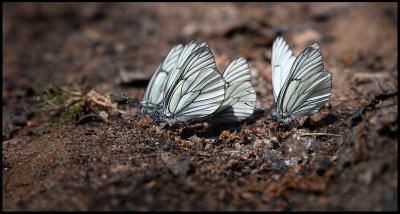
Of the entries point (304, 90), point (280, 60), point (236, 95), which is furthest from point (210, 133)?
point (280, 60)

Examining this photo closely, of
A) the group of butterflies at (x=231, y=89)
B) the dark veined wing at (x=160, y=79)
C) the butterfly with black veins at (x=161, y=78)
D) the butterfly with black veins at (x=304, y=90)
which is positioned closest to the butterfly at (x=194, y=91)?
the group of butterflies at (x=231, y=89)

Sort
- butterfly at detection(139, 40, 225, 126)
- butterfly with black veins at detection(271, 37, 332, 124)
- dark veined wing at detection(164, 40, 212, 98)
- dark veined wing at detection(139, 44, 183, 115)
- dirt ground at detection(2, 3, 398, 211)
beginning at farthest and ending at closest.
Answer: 1. dark veined wing at detection(139, 44, 183, 115)
2. dark veined wing at detection(164, 40, 212, 98)
3. butterfly at detection(139, 40, 225, 126)
4. butterfly with black veins at detection(271, 37, 332, 124)
5. dirt ground at detection(2, 3, 398, 211)

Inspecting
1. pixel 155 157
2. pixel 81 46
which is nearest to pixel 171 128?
pixel 155 157

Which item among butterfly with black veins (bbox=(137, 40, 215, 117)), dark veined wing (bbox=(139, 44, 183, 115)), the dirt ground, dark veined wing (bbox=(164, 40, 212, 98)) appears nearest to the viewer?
the dirt ground

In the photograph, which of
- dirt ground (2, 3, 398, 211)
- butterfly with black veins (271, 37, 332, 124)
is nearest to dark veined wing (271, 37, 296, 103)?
butterfly with black veins (271, 37, 332, 124)

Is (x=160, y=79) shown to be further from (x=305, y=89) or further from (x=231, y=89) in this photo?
(x=305, y=89)

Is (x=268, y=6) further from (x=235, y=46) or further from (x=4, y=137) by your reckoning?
(x=4, y=137)

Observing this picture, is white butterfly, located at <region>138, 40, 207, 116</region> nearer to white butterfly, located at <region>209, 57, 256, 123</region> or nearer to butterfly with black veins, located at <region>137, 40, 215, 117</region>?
butterfly with black veins, located at <region>137, 40, 215, 117</region>
